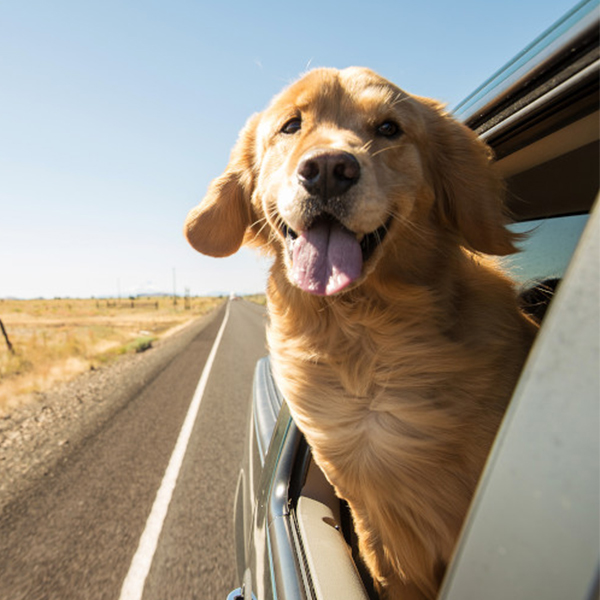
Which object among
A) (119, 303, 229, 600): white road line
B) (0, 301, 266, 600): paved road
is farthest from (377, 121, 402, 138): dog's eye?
(119, 303, 229, 600): white road line

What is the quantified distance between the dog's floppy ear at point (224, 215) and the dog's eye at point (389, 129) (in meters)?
0.97

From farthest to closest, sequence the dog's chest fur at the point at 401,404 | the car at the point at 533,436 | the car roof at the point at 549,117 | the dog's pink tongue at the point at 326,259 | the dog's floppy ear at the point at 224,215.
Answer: the dog's floppy ear at the point at 224,215, the dog's pink tongue at the point at 326,259, the dog's chest fur at the point at 401,404, the car roof at the point at 549,117, the car at the point at 533,436

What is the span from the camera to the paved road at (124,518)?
3252 millimetres

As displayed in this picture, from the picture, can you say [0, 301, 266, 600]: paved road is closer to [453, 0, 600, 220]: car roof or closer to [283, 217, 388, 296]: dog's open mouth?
[283, 217, 388, 296]: dog's open mouth

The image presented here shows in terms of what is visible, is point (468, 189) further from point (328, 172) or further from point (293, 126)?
point (293, 126)

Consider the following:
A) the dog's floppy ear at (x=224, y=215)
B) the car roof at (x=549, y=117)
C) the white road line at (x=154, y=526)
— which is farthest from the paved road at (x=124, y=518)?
the car roof at (x=549, y=117)

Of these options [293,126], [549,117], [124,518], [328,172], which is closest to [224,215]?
[293,126]

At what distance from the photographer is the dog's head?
1.93m

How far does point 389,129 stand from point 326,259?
79cm

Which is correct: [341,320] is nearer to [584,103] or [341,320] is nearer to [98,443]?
[584,103]

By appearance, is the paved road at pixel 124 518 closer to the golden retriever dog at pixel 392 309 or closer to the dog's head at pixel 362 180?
the golden retriever dog at pixel 392 309

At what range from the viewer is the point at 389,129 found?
2266mm

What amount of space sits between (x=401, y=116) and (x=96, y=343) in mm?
22029

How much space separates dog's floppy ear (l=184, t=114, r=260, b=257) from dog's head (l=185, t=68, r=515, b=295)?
0.26 m
